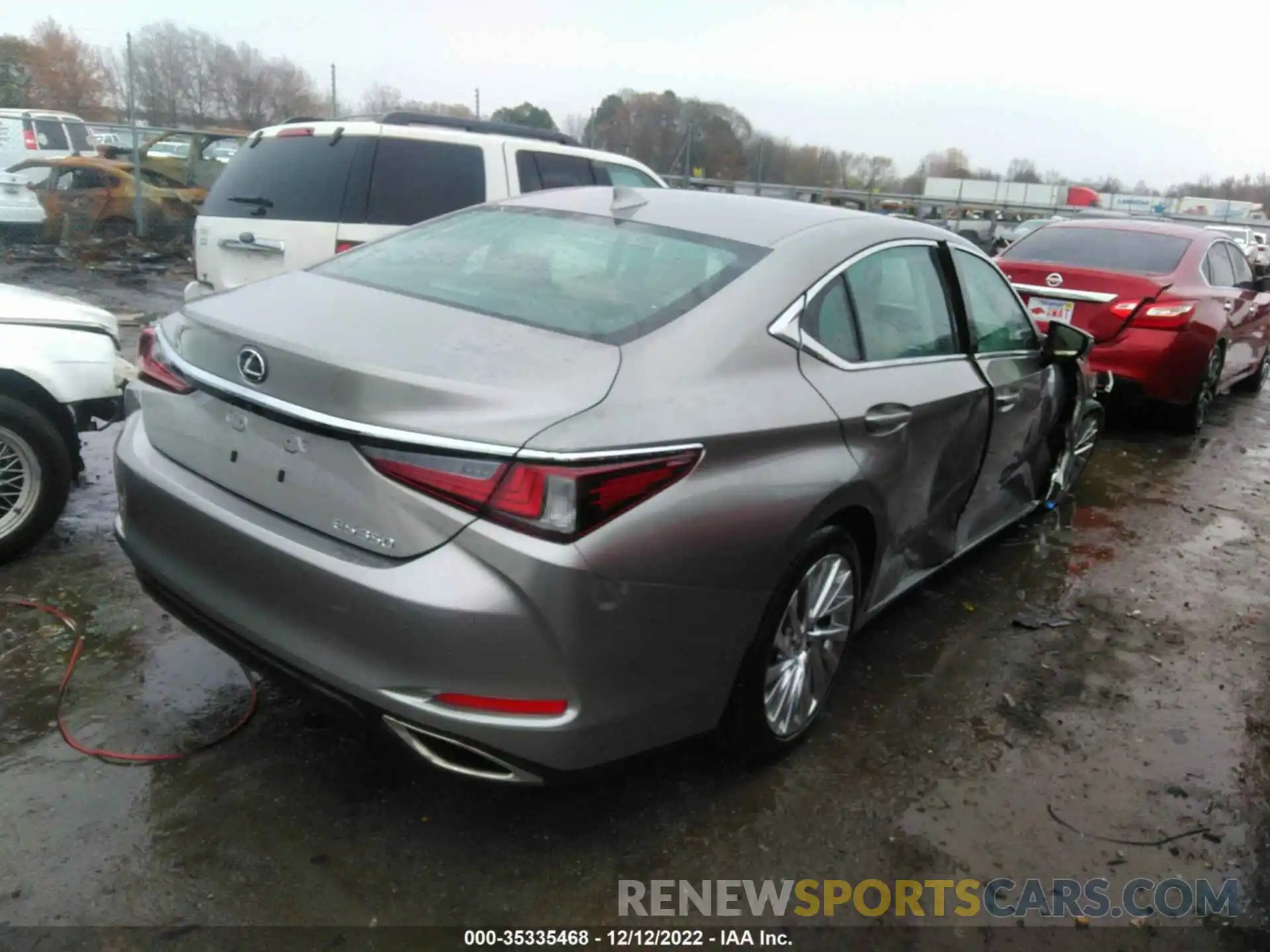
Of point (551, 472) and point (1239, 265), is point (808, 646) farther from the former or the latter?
point (1239, 265)

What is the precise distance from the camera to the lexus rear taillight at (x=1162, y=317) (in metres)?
7.17

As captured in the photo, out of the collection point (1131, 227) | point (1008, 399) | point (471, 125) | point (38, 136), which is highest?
point (471, 125)

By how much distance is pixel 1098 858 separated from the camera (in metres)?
2.78

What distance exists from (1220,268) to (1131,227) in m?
0.86

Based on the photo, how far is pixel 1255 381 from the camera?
1023cm

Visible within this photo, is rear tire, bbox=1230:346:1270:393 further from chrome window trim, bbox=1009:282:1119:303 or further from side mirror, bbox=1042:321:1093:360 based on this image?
side mirror, bbox=1042:321:1093:360

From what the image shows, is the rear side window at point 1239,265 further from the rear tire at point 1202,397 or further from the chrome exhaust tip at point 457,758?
the chrome exhaust tip at point 457,758

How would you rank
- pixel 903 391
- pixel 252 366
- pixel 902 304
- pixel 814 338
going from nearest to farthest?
pixel 252 366 → pixel 814 338 → pixel 903 391 → pixel 902 304

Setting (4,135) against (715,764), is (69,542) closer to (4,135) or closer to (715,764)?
(715,764)

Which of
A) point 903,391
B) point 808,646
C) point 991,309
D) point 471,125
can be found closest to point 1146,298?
point 991,309

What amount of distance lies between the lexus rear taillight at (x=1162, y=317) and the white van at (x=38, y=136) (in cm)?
1444

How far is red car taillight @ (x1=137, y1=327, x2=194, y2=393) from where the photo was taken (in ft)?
8.78

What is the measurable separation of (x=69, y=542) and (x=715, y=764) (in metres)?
2.96

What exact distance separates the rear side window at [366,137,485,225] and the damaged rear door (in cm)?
362
